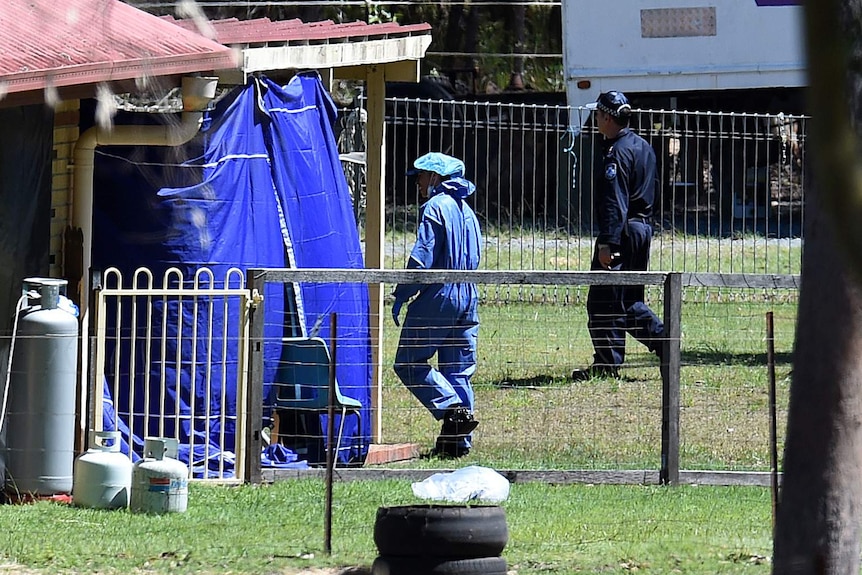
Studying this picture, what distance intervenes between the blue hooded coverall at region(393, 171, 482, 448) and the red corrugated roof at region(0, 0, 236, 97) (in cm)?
214

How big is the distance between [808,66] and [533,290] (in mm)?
14077

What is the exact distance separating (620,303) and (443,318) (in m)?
2.73

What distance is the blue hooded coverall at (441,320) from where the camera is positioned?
930 cm

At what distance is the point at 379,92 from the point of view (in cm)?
996

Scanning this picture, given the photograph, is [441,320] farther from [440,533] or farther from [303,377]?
[440,533]

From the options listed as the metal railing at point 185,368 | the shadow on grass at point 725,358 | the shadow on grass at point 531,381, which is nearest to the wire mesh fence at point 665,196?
the shadow on grass at point 725,358

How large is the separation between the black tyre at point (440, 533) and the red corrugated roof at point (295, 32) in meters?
3.71

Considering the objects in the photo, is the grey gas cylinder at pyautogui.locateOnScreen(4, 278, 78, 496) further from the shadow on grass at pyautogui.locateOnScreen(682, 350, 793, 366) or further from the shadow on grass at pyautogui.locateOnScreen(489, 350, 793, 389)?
the shadow on grass at pyautogui.locateOnScreen(682, 350, 793, 366)

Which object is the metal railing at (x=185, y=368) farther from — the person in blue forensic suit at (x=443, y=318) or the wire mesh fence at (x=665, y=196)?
the wire mesh fence at (x=665, y=196)

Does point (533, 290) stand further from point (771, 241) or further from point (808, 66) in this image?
point (808, 66)

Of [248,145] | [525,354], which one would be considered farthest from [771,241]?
[248,145]

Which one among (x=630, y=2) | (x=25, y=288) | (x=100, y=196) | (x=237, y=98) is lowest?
(x=25, y=288)

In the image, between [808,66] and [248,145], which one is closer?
[808,66]

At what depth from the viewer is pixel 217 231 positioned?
8.38 metres
